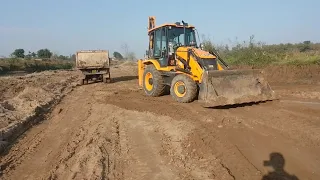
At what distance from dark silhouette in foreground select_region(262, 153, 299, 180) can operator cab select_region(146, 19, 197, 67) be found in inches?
265

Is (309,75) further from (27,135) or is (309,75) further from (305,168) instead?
(27,135)

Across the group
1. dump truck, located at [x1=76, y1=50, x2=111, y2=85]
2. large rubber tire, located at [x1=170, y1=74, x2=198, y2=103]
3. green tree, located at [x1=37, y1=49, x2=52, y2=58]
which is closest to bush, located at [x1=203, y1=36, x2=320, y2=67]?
dump truck, located at [x1=76, y1=50, x2=111, y2=85]

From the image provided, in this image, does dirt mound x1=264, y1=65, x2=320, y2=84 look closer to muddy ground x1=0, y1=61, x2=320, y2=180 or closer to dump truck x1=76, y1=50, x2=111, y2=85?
muddy ground x1=0, y1=61, x2=320, y2=180

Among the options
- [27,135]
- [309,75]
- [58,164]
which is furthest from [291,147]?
[309,75]

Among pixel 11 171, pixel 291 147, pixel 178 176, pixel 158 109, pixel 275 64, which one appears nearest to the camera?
pixel 178 176

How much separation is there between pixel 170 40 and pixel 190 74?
1.90 m

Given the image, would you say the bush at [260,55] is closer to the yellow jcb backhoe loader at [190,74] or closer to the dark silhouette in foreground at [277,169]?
the yellow jcb backhoe loader at [190,74]

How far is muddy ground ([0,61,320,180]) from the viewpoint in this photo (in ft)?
16.9

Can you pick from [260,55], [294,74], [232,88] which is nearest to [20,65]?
[260,55]

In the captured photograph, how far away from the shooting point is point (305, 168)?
5020 mm

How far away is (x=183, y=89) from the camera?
10414 mm

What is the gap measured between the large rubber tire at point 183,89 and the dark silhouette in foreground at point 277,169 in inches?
185

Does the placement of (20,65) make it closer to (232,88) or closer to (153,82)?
(153,82)

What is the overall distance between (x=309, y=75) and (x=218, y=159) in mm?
13439
